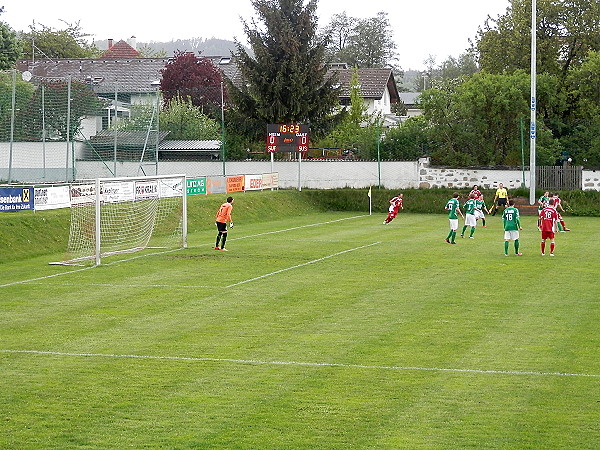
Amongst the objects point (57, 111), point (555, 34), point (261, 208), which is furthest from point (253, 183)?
point (555, 34)

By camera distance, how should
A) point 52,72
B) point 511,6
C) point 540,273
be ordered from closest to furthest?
point 540,273
point 511,6
point 52,72

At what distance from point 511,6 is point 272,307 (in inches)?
1922

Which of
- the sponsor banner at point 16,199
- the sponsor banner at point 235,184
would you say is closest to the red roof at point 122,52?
the sponsor banner at point 235,184

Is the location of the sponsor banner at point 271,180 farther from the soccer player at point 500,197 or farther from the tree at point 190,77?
the tree at point 190,77

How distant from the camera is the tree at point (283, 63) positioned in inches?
2335

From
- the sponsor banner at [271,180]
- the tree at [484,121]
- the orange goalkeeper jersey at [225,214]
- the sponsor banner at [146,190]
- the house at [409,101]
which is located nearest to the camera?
the orange goalkeeper jersey at [225,214]

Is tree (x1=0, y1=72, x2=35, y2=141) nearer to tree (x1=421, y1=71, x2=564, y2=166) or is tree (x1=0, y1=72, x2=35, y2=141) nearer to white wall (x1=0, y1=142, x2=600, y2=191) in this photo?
white wall (x1=0, y1=142, x2=600, y2=191)

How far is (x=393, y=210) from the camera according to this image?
136ft

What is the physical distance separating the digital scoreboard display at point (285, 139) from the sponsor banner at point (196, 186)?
6.61 m

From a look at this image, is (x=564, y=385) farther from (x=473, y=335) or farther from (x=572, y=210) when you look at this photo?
(x=572, y=210)

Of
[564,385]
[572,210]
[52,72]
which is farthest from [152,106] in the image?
[52,72]

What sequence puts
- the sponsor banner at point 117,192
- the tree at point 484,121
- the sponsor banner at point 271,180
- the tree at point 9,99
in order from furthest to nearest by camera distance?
1. the tree at point 484,121
2. the sponsor banner at point 271,180
3. the tree at point 9,99
4. the sponsor banner at point 117,192

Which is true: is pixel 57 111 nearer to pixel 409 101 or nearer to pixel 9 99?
pixel 9 99

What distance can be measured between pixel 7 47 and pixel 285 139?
17255 millimetres
